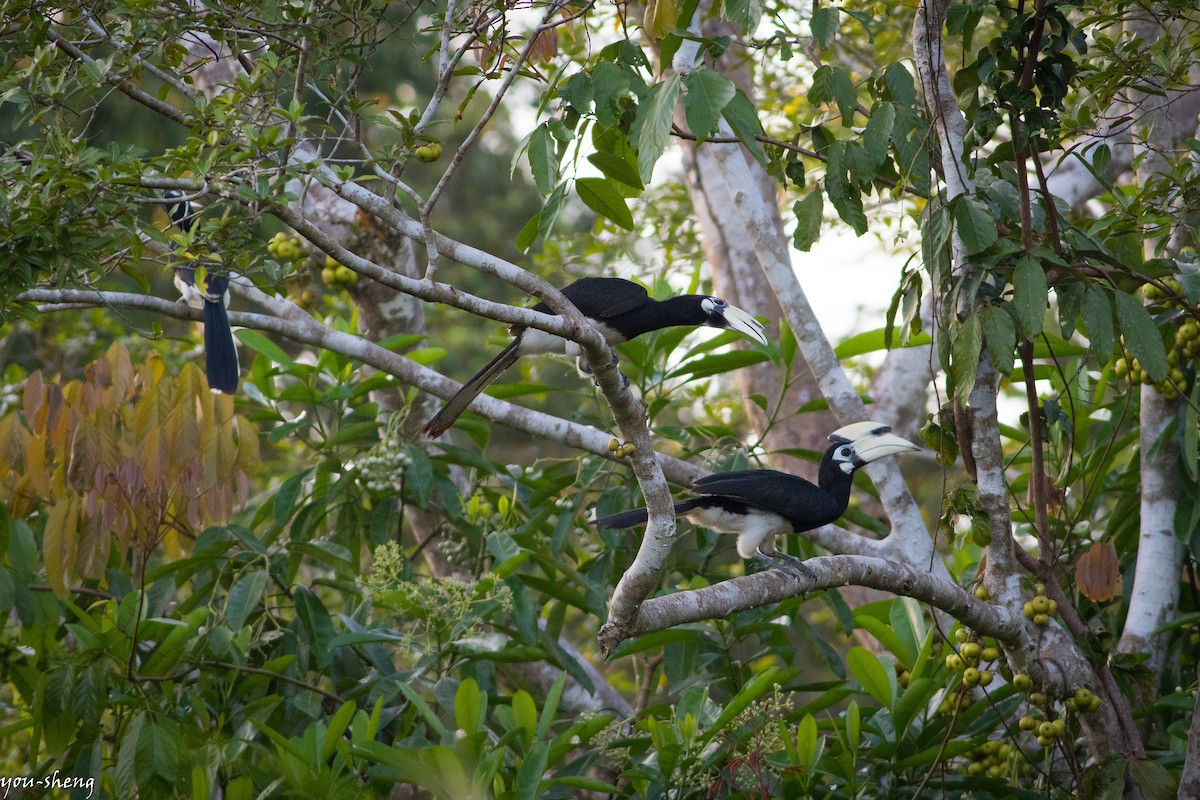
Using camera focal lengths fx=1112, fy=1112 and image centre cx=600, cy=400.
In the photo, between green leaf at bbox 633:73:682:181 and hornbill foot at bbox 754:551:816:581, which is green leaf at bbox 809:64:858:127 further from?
hornbill foot at bbox 754:551:816:581

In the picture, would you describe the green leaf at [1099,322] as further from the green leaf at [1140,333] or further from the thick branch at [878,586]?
the thick branch at [878,586]

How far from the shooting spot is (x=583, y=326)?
2.39 metres

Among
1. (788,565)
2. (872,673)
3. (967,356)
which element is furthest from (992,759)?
(967,356)

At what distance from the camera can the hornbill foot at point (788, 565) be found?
8.79 feet

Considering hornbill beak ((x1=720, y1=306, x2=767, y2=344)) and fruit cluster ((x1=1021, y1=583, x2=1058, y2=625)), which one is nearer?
fruit cluster ((x1=1021, y1=583, x2=1058, y2=625))

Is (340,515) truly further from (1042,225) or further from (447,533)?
(1042,225)

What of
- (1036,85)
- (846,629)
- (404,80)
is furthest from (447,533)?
(404,80)

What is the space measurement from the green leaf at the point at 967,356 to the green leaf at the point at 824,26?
763 mm

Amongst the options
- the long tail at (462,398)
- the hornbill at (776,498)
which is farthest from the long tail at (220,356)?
the hornbill at (776,498)

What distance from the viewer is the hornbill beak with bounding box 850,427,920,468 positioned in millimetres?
3432

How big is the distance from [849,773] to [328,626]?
5.51ft

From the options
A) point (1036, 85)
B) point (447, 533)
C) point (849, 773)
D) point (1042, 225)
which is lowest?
point (849, 773)

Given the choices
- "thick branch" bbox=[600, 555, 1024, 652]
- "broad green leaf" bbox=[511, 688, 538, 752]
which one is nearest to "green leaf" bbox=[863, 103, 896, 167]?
"thick branch" bbox=[600, 555, 1024, 652]

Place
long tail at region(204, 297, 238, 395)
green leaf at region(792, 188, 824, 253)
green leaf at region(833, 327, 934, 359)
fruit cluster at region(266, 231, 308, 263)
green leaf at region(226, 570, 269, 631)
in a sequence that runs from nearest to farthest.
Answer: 1. green leaf at region(792, 188, 824, 253)
2. green leaf at region(226, 570, 269, 631)
3. green leaf at region(833, 327, 934, 359)
4. long tail at region(204, 297, 238, 395)
5. fruit cluster at region(266, 231, 308, 263)
